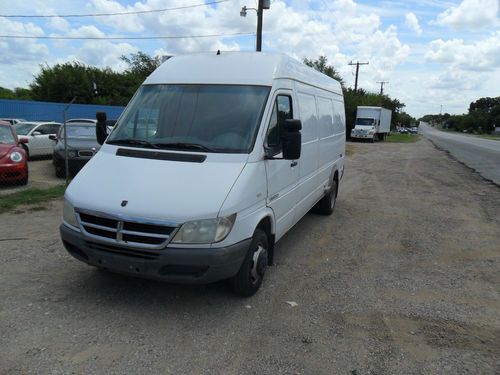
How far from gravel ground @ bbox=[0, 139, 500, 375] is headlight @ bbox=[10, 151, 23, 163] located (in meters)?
3.33

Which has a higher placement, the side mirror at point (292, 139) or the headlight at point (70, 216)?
the side mirror at point (292, 139)

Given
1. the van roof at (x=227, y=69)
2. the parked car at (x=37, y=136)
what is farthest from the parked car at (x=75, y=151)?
the van roof at (x=227, y=69)

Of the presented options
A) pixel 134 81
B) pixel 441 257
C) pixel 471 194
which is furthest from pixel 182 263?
Answer: pixel 134 81

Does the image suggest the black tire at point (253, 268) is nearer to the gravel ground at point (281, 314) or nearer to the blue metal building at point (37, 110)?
the gravel ground at point (281, 314)

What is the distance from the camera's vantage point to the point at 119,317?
4.02 m

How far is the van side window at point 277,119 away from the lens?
4.64 metres

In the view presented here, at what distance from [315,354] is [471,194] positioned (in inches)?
373

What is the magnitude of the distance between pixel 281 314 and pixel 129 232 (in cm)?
166

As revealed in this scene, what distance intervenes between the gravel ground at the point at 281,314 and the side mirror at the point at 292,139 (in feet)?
5.06

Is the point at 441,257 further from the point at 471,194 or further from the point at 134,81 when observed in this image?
the point at 134,81

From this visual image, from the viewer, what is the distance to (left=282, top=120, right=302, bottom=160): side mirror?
4273 millimetres

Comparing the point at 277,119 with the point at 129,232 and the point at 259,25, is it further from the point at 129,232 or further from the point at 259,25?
the point at 259,25

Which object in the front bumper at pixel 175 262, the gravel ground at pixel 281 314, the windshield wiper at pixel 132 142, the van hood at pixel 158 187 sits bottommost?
the gravel ground at pixel 281 314

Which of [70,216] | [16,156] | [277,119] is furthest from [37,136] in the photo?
[277,119]
